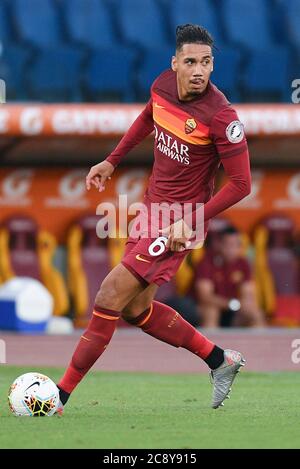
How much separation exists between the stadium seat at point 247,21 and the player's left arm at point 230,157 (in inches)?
350

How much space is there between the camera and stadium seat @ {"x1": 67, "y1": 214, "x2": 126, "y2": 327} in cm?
1336

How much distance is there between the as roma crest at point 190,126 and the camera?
618 centimetres

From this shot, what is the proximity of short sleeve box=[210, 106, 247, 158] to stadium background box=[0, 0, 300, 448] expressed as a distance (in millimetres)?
6524

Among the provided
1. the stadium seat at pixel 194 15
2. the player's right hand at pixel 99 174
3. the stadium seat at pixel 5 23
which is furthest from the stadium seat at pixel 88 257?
the player's right hand at pixel 99 174

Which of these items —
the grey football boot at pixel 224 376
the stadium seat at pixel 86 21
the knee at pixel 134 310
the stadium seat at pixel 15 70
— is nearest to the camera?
the knee at pixel 134 310

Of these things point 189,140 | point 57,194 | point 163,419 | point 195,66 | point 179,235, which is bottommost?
point 57,194

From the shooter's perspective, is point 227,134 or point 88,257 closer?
point 227,134

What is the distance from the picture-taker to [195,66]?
6113mm

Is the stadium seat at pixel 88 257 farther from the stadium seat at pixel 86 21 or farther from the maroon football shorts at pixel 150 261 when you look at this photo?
the maroon football shorts at pixel 150 261

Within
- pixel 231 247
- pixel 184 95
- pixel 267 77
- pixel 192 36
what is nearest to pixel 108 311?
pixel 184 95

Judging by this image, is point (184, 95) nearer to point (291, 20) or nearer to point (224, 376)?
point (224, 376)

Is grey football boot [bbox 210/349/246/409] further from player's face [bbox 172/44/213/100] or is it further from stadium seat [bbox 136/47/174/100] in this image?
stadium seat [bbox 136/47/174/100]

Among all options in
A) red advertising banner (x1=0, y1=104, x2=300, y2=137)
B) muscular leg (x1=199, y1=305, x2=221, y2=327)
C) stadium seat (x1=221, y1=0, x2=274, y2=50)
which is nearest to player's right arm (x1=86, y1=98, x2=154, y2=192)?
red advertising banner (x1=0, y1=104, x2=300, y2=137)

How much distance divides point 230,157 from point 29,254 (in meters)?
7.64
